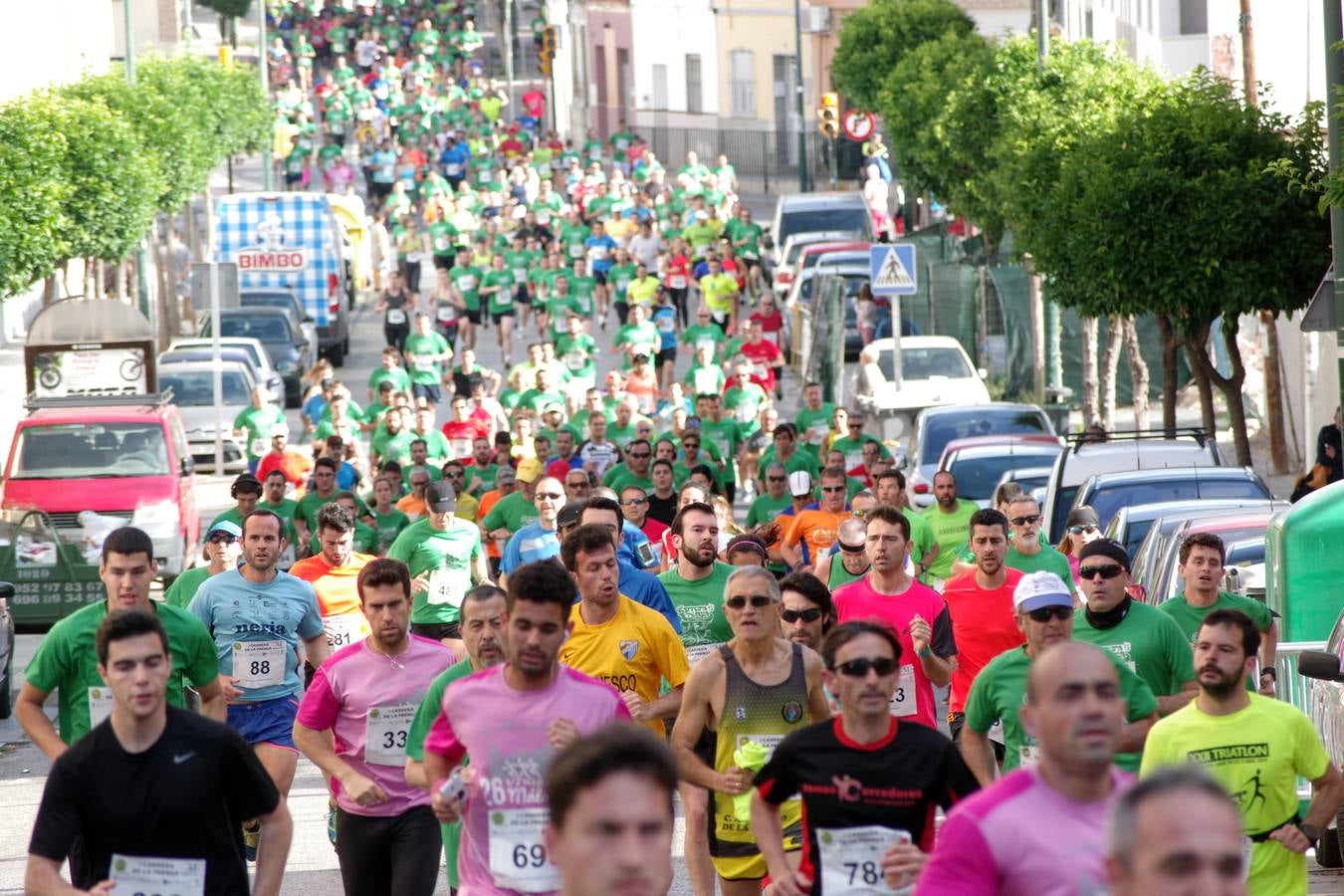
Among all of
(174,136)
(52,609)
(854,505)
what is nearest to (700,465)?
(854,505)

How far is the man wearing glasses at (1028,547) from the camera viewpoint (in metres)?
12.8

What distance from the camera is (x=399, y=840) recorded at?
8.94 m

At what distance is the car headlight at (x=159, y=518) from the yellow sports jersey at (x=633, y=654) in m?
13.5

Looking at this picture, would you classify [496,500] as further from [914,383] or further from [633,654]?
Answer: [914,383]

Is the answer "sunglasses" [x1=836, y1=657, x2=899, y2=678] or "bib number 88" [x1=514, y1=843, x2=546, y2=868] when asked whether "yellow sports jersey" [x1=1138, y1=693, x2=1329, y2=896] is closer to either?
"sunglasses" [x1=836, y1=657, x2=899, y2=678]

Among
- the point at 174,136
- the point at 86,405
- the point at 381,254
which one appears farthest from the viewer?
the point at 381,254

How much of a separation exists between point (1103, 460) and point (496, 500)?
4.47 m

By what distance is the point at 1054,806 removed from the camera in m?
5.42

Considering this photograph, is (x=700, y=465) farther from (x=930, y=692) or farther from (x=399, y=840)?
(x=399, y=840)

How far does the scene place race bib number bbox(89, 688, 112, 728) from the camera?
28.3 ft

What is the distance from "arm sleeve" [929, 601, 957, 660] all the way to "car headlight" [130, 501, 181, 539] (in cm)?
1317

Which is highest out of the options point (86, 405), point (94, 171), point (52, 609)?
point (94, 171)

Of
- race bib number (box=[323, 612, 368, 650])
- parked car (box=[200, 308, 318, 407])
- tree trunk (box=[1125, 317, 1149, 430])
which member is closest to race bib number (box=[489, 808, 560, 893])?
race bib number (box=[323, 612, 368, 650])

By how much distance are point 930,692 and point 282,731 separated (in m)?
2.81
